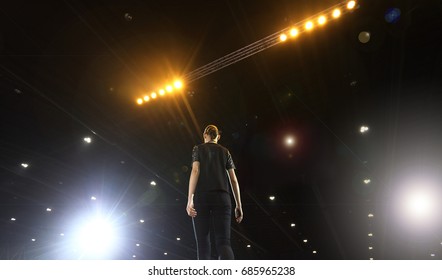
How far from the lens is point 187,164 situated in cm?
1165

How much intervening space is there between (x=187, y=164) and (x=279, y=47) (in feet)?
20.1

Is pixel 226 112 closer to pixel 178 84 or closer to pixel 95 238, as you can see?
pixel 178 84

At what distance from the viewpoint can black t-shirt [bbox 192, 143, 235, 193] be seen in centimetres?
290

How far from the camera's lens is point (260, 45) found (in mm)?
6613

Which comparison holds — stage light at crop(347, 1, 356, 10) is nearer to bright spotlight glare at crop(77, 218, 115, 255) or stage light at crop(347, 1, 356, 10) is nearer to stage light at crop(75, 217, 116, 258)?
stage light at crop(75, 217, 116, 258)

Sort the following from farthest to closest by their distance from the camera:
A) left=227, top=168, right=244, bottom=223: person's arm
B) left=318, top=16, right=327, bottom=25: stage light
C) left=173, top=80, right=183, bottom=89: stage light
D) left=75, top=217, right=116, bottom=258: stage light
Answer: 1. left=75, top=217, right=116, bottom=258: stage light
2. left=173, top=80, right=183, bottom=89: stage light
3. left=318, top=16, right=327, bottom=25: stage light
4. left=227, top=168, right=244, bottom=223: person's arm

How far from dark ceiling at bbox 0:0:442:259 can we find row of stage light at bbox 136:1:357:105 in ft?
0.50

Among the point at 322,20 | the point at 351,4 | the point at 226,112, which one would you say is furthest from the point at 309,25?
the point at 226,112

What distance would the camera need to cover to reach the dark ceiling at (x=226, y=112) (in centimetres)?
602

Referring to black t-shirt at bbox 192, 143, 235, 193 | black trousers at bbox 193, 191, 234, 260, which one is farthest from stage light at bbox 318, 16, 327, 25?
black trousers at bbox 193, 191, 234, 260

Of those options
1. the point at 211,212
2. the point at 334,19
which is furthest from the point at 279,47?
the point at 211,212
